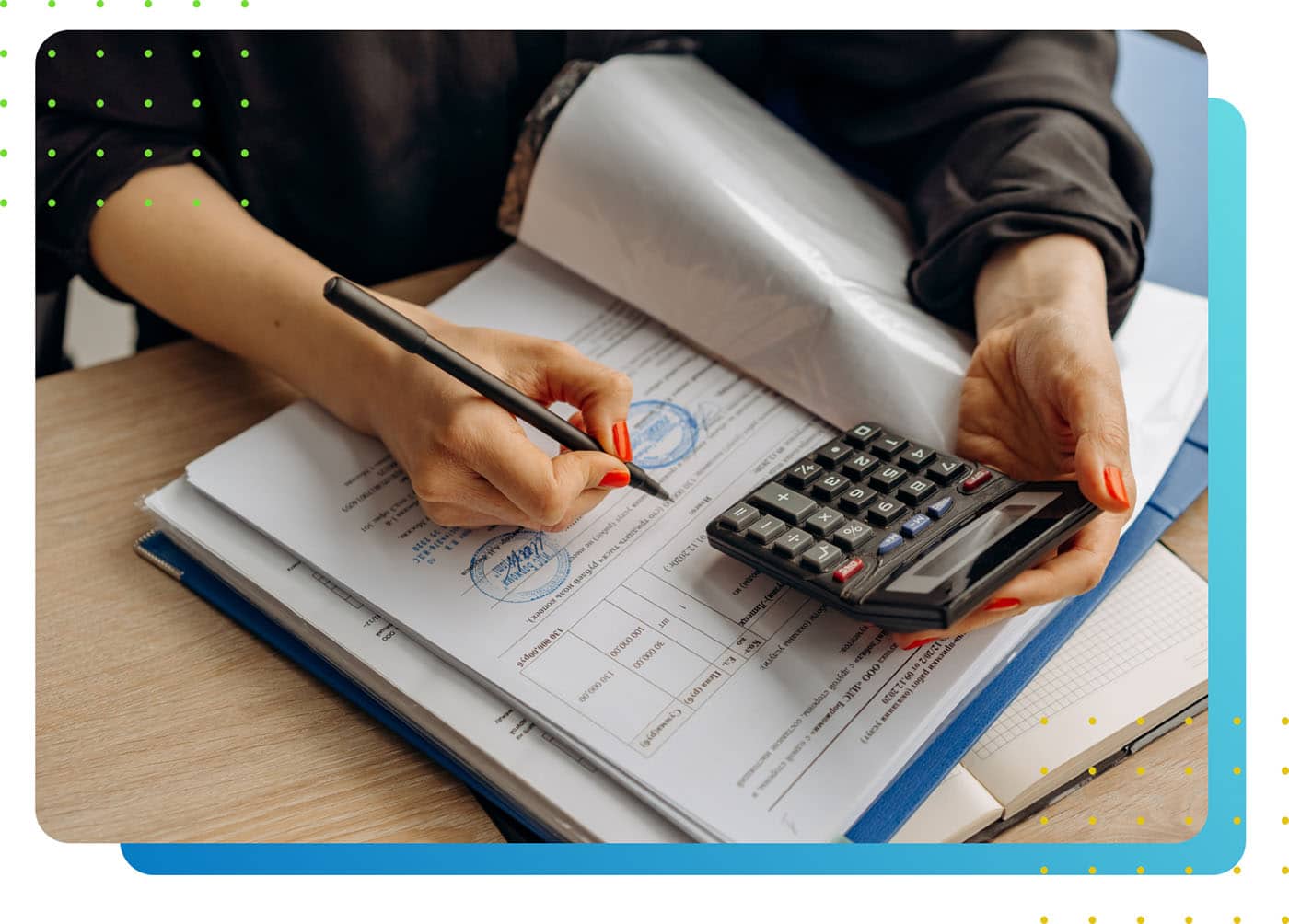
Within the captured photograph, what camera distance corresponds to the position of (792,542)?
1.31 feet

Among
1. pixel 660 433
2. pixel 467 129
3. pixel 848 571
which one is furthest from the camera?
pixel 467 129

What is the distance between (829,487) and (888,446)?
0.04m

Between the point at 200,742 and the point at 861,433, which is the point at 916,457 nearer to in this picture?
the point at 861,433

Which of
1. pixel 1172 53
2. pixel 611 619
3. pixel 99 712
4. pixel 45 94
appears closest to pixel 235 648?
pixel 99 712

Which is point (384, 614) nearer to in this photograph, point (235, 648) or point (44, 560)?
point (235, 648)

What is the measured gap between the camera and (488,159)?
642 mm

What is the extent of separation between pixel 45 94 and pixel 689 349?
333 millimetres

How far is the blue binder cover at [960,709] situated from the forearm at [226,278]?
0.32 ft

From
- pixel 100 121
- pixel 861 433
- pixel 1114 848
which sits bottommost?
pixel 1114 848

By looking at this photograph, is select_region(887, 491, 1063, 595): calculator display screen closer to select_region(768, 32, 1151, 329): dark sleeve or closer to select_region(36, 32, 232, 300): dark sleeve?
select_region(768, 32, 1151, 329): dark sleeve

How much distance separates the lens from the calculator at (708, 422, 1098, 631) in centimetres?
37

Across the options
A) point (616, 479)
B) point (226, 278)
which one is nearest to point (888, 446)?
point (616, 479)

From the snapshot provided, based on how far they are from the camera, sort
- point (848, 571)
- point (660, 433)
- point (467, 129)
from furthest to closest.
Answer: point (467, 129)
point (660, 433)
point (848, 571)

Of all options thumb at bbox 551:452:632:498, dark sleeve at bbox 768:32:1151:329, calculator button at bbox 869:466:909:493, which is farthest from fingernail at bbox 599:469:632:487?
dark sleeve at bbox 768:32:1151:329
